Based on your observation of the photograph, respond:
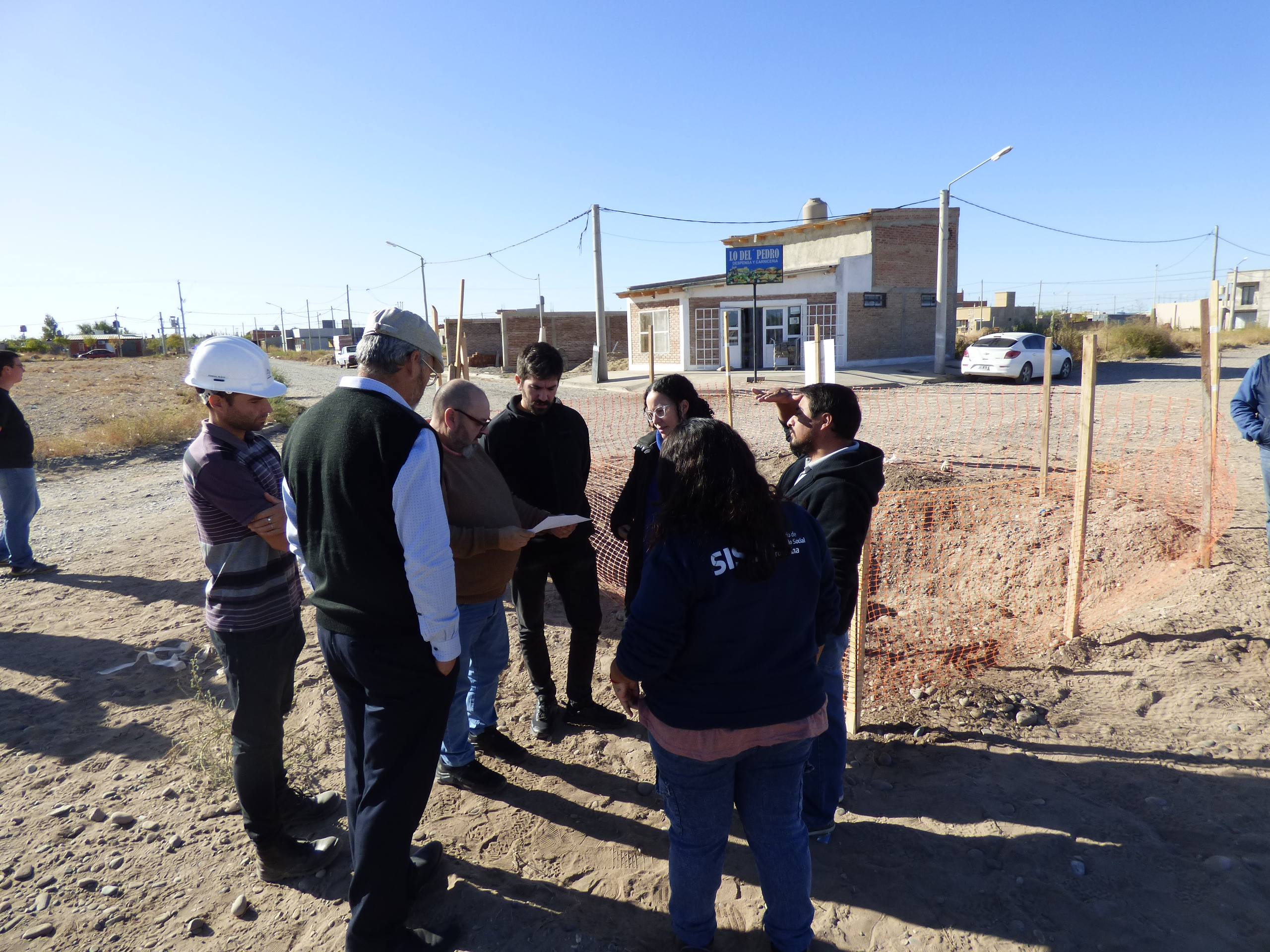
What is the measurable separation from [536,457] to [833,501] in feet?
4.95

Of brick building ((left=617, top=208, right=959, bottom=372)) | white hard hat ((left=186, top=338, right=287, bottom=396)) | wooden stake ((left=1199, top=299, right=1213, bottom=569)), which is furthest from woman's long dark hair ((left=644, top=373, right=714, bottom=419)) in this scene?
brick building ((left=617, top=208, right=959, bottom=372))

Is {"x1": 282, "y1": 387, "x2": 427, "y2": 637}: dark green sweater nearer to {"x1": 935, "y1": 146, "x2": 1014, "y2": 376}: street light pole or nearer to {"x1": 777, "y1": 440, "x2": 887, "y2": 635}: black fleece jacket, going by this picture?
{"x1": 777, "y1": 440, "x2": 887, "y2": 635}: black fleece jacket

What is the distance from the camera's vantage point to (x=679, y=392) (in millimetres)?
3256

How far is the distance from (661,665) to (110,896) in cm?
239

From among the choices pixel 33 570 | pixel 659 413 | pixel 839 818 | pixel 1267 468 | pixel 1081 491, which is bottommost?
pixel 839 818

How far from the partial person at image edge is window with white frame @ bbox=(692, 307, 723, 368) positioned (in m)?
22.6

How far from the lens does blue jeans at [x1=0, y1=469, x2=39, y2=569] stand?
6039 millimetres

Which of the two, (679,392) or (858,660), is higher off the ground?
(679,392)

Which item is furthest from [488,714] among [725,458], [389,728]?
[725,458]

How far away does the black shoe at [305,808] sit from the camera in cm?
301

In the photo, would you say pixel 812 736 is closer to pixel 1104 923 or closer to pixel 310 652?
pixel 1104 923

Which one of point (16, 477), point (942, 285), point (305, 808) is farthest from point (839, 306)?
point (305, 808)

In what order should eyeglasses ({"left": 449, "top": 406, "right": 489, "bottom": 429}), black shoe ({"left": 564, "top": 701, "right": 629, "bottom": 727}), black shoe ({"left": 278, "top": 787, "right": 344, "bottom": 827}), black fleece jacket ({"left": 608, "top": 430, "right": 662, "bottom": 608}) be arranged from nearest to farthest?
eyeglasses ({"left": 449, "top": 406, "right": 489, "bottom": 429}) < black shoe ({"left": 278, "top": 787, "right": 344, "bottom": 827}) < black fleece jacket ({"left": 608, "top": 430, "right": 662, "bottom": 608}) < black shoe ({"left": 564, "top": 701, "right": 629, "bottom": 727})

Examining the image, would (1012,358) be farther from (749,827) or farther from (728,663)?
(728,663)
